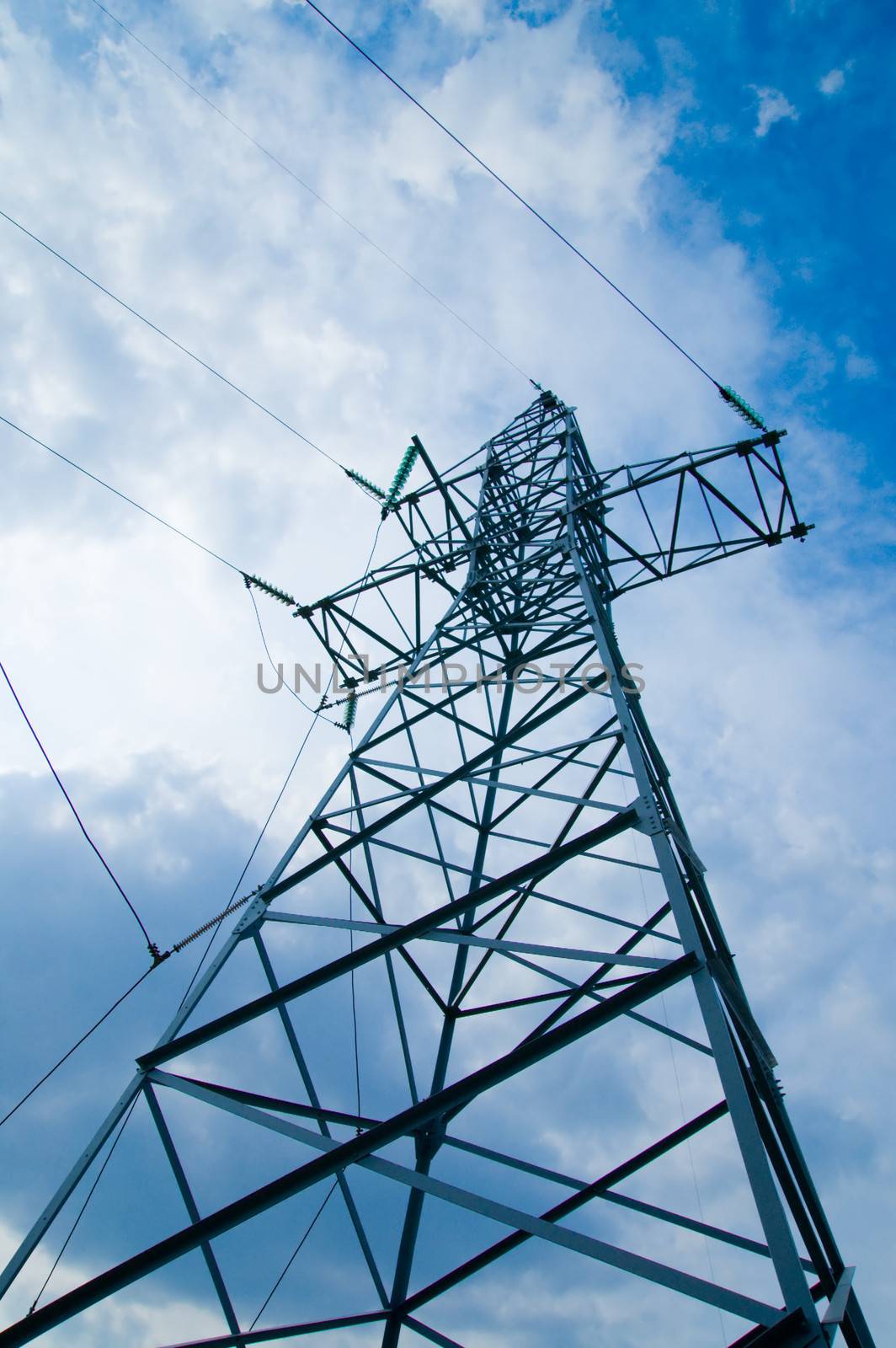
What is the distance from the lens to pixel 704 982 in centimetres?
332

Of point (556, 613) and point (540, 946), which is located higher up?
point (556, 613)

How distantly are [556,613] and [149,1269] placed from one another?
6.82 m

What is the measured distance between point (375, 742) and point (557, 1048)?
13.4 ft

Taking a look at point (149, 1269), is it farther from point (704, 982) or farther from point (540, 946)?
point (704, 982)

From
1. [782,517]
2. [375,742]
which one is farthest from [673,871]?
[782,517]

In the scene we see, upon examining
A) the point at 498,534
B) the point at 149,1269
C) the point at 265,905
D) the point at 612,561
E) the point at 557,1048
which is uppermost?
the point at 498,534

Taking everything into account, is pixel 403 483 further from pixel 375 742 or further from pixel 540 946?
pixel 540 946

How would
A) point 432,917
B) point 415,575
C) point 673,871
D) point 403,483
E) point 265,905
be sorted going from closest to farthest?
point 673,871
point 432,917
point 265,905
point 415,575
point 403,483

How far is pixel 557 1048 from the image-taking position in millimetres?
3303

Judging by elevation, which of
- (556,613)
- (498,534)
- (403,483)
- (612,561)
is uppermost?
(403,483)

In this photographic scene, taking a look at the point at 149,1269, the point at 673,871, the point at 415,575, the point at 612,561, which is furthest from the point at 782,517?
the point at 149,1269

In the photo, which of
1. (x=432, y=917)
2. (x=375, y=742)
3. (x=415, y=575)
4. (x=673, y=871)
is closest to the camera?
(x=673, y=871)

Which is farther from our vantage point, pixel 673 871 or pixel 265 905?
pixel 265 905

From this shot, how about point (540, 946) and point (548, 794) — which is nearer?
point (540, 946)
